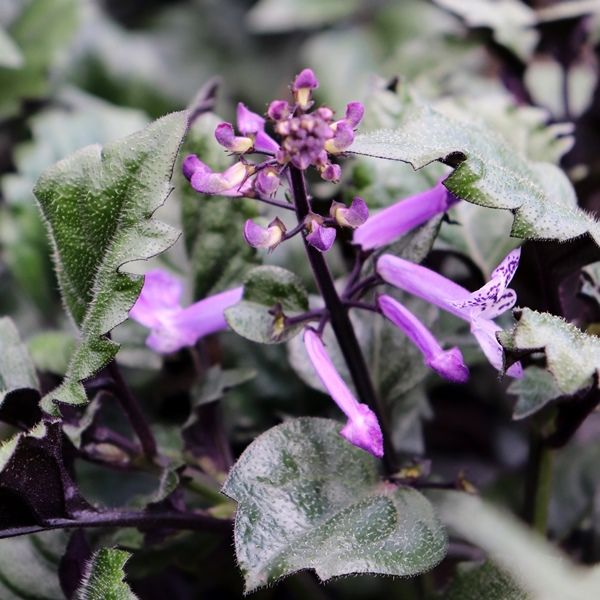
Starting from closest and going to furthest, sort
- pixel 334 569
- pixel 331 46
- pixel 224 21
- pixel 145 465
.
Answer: pixel 334 569
pixel 145 465
pixel 331 46
pixel 224 21

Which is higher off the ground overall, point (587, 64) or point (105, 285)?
point (105, 285)

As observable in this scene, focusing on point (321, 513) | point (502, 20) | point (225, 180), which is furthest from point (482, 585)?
point (502, 20)

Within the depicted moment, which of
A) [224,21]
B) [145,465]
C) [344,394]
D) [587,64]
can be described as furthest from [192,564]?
[224,21]

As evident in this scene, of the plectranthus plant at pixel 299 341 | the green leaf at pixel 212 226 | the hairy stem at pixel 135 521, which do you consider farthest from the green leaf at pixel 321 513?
the green leaf at pixel 212 226

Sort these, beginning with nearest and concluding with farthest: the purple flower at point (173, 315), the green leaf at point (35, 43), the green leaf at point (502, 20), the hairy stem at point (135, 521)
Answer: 1. the hairy stem at point (135, 521)
2. the purple flower at point (173, 315)
3. the green leaf at point (502, 20)
4. the green leaf at point (35, 43)

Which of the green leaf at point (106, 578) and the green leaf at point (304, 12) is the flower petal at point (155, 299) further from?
the green leaf at point (304, 12)

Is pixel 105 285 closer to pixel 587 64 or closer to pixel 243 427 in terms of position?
pixel 243 427

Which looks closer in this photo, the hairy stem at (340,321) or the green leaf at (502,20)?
the hairy stem at (340,321)
